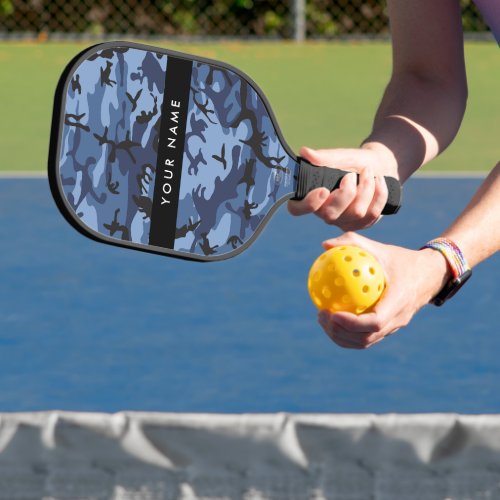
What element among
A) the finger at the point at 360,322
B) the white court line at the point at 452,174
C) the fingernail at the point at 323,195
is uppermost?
the fingernail at the point at 323,195

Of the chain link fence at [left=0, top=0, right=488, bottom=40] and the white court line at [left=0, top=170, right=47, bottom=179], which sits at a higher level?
the white court line at [left=0, top=170, right=47, bottom=179]

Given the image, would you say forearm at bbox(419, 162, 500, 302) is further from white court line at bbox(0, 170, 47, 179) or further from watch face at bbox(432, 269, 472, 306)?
white court line at bbox(0, 170, 47, 179)

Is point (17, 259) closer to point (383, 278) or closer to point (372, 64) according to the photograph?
point (383, 278)

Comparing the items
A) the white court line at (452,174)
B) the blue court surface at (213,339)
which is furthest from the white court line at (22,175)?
the white court line at (452,174)

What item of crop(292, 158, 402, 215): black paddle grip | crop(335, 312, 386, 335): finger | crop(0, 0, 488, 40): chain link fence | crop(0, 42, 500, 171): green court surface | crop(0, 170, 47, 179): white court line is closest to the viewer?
crop(335, 312, 386, 335): finger

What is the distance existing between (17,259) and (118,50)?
11.4ft

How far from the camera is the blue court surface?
4.25 metres

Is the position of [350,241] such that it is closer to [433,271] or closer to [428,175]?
[433,271]

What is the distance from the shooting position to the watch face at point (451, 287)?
7.30 feet

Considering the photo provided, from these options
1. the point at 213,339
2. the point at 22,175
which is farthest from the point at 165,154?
the point at 22,175

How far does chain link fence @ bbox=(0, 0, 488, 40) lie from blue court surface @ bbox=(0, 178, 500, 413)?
708 cm

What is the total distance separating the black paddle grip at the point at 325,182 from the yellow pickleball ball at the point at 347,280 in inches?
6.3

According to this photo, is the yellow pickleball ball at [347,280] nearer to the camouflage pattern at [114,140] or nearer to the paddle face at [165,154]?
the paddle face at [165,154]

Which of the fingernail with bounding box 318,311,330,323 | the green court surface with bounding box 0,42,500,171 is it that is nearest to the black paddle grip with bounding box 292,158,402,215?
the fingernail with bounding box 318,311,330,323
